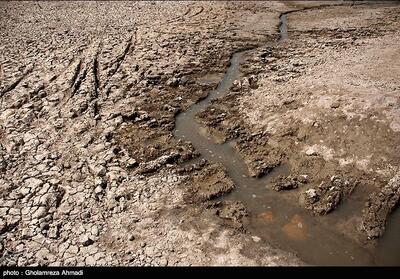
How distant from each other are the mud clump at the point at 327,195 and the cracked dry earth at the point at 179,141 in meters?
0.04

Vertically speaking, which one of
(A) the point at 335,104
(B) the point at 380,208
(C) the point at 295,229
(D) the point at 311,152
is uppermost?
(A) the point at 335,104

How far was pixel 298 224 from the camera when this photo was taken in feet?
28.0

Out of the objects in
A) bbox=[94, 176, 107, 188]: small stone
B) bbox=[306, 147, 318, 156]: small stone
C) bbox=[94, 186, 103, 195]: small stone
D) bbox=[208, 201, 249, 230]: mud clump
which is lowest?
bbox=[208, 201, 249, 230]: mud clump

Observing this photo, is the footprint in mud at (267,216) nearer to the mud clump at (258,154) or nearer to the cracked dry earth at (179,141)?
the cracked dry earth at (179,141)

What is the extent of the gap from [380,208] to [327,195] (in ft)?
3.94

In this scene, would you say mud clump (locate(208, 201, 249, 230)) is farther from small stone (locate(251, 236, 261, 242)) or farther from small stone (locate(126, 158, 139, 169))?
small stone (locate(126, 158, 139, 169))

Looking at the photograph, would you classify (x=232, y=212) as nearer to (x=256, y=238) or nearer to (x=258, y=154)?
(x=256, y=238)

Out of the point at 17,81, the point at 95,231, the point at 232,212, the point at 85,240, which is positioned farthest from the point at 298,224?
the point at 17,81

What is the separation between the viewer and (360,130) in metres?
10.5

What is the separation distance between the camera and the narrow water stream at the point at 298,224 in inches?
305

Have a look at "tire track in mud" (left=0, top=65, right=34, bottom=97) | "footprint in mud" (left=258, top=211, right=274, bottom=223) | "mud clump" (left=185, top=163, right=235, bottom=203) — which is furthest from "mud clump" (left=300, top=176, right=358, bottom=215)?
"tire track in mud" (left=0, top=65, right=34, bottom=97)

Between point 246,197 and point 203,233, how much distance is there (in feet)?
5.41

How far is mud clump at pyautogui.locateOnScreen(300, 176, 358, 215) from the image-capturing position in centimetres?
885

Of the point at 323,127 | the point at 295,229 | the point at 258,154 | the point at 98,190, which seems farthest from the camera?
the point at 323,127
